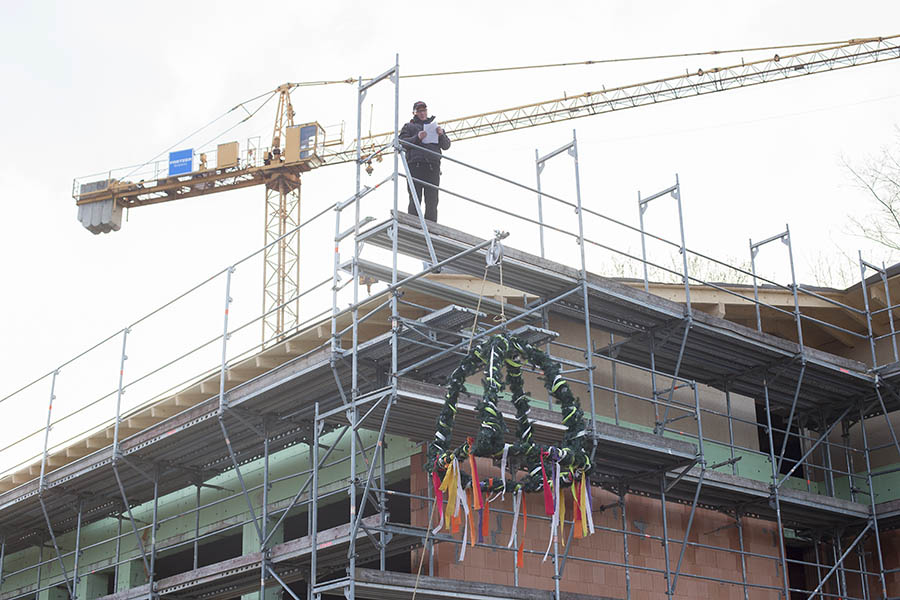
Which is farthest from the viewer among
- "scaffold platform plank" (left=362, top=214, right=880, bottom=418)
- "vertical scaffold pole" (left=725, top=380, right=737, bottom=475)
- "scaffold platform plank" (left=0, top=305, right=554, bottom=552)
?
"vertical scaffold pole" (left=725, top=380, right=737, bottom=475)

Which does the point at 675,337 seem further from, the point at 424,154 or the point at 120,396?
the point at 120,396

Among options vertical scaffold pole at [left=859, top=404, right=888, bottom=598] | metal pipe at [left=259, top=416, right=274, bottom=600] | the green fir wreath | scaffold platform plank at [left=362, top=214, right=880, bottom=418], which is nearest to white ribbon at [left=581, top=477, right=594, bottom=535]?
the green fir wreath

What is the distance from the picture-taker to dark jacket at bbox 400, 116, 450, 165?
48.8 feet

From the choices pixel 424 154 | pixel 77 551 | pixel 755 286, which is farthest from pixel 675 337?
pixel 77 551

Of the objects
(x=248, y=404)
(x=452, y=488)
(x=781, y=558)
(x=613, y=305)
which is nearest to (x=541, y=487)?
(x=452, y=488)

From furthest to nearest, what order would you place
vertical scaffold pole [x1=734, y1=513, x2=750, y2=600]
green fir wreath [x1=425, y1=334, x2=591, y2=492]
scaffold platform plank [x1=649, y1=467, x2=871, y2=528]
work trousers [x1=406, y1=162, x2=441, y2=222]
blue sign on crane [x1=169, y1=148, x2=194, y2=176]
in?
1. blue sign on crane [x1=169, y1=148, x2=194, y2=176]
2. vertical scaffold pole [x1=734, y1=513, x2=750, y2=600]
3. scaffold platform plank [x1=649, y1=467, x2=871, y2=528]
4. work trousers [x1=406, y1=162, x2=441, y2=222]
5. green fir wreath [x1=425, y1=334, x2=591, y2=492]

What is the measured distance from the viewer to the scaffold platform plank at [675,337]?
14469 millimetres

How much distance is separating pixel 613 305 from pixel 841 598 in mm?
6173

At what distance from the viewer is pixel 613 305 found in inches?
615

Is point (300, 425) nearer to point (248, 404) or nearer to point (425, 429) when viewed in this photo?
point (248, 404)

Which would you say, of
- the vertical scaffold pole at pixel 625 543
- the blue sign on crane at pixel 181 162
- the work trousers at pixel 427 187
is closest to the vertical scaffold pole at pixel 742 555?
the vertical scaffold pole at pixel 625 543

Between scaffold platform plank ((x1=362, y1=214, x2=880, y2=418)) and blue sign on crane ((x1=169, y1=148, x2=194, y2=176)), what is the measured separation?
45186mm

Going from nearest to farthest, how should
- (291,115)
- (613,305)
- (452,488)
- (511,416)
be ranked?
(452,488) < (511,416) < (613,305) < (291,115)

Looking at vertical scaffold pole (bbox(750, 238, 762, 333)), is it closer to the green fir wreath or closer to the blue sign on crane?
the green fir wreath
